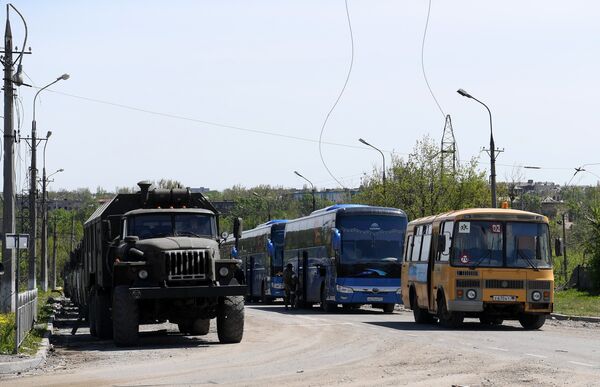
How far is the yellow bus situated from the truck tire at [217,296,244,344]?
6.13 m

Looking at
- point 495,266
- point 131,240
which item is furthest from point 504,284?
point 131,240

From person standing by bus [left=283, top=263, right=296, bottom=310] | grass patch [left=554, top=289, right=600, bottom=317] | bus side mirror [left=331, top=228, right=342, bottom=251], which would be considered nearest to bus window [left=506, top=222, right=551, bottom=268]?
grass patch [left=554, top=289, right=600, bottom=317]

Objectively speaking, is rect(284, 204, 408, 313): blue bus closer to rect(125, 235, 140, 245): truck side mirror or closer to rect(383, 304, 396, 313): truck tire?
rect(383, 304, 396, 313): truck tire

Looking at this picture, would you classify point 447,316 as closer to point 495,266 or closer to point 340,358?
point 495,266

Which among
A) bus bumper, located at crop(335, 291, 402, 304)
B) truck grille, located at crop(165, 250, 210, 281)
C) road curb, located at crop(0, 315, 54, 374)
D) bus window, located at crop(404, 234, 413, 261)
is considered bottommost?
road curb, located at crop(0, 315, 54, 374)

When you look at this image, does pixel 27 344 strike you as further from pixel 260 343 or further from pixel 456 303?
pixel 456 303

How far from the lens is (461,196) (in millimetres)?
75750

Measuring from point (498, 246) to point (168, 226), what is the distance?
320 inches

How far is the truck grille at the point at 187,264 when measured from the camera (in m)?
23.1

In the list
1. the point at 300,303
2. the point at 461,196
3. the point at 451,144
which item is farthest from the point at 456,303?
the point at 451,144

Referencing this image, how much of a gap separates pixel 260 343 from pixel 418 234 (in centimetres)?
898

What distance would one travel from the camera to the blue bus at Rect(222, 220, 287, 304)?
51.4m

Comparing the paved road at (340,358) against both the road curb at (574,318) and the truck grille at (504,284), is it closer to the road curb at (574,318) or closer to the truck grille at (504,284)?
the truck grille at (504,284)

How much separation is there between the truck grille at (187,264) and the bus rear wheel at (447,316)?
7.48 meters
